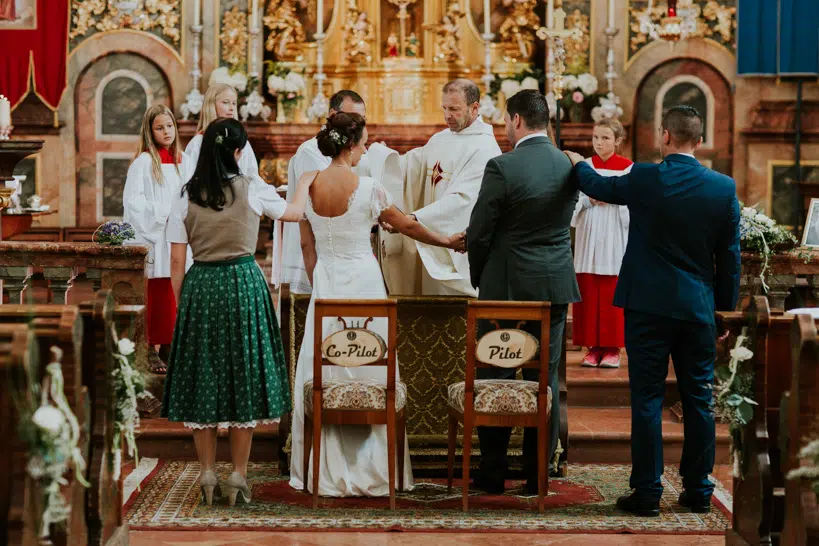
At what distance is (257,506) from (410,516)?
67 cm

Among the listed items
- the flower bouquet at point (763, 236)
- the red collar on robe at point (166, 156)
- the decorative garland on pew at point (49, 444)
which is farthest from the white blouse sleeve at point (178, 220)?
the flower bouquet at point (763, 236)

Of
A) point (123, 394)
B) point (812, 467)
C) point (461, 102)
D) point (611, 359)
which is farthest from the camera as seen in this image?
point (611, 359)

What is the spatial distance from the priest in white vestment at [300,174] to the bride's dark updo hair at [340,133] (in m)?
0.88

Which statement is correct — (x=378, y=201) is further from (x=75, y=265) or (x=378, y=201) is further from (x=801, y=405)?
(x=801, y=405)

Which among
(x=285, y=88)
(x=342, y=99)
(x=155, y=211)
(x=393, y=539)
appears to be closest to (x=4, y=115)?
(x=155, y=211)

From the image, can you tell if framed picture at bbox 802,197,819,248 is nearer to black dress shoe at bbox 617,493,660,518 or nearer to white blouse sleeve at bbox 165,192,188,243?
black dress shoe at bbox 617,493,660,518

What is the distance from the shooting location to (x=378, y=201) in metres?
5.52

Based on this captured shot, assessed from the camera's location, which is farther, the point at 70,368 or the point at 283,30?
the point at 283,30

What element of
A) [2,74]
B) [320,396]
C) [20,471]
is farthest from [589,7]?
[20,471]

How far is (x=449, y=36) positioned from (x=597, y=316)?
416cm

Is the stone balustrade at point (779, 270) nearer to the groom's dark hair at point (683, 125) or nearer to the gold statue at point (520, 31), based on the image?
the groom's dark hair at point (683, 125)

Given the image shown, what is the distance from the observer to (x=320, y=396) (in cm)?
516

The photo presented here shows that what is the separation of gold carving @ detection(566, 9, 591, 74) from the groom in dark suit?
5.51 metres

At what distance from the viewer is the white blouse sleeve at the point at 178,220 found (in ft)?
16.8
